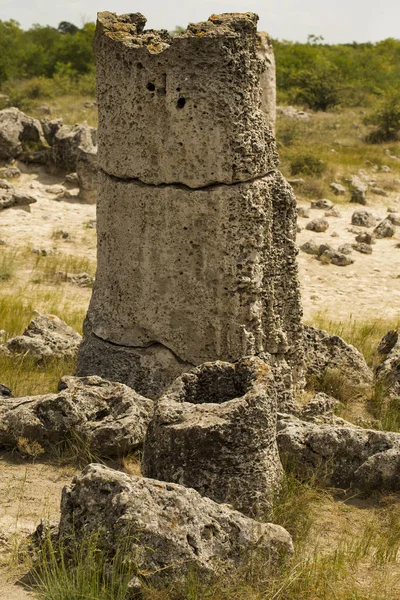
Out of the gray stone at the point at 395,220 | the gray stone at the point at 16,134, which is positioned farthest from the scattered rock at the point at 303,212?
the gray stone at the point at 16,134

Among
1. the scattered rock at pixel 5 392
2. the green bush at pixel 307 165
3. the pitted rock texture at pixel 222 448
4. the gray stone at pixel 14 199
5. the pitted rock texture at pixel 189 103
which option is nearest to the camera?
the pitted rock texture at pixel 222 448

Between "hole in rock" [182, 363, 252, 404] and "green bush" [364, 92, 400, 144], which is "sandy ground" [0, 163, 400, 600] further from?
"green bush" [364, 92, 400, 144]

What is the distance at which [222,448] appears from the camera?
4.36 m

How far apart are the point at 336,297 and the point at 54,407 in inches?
255

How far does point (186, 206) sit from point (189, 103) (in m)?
0.68

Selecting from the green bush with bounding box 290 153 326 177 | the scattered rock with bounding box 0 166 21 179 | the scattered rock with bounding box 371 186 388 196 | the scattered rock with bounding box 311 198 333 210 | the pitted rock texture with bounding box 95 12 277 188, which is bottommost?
the scattered rock with bounding box 311 198 333 210

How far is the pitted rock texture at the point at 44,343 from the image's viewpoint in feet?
23.6

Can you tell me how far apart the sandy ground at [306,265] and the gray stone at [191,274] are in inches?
51.4

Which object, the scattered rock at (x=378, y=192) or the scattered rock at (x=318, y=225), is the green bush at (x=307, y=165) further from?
the scattered rock at (x=318, y=225)

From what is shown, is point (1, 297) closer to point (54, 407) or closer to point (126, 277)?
point (126, 277)

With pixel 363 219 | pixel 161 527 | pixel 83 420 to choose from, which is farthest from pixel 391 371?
pixel 363 219

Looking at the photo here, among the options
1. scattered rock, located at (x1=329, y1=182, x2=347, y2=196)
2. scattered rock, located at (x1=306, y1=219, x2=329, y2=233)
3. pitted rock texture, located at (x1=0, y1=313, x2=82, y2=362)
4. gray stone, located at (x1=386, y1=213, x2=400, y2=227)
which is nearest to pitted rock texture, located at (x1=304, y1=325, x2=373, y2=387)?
pitted rock texture, located at (x1=0, y1=313, x2=82, y2=362)

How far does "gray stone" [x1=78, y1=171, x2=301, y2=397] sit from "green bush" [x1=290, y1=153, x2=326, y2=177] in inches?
479

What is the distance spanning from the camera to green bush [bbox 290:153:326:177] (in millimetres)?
17984
